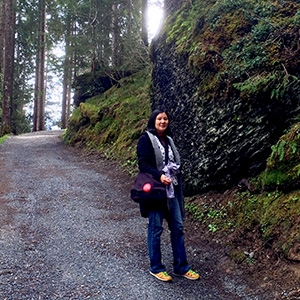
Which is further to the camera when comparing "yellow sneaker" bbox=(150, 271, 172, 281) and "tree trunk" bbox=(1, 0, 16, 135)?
"tree trunk" bbox=(1, 0, 16, 135)

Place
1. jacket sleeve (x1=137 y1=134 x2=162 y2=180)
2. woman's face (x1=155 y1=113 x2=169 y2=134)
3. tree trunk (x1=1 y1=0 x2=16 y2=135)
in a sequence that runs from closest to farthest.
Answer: jacket sleeve (x1=137 y1=134 x2=162 y2=180)
woman's face (x1=155 y1=113 x2=169 y2=134)
tree trunk (x1=1 y1=0 x2=16 y2=135)

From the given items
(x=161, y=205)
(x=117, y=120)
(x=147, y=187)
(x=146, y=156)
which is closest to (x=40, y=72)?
(x=117, y=120)

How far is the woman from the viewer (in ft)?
11.8

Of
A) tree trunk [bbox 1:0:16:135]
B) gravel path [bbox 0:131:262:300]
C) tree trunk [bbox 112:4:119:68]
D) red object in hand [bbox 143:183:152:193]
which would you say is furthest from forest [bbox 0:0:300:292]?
tree trunk [bbox 1:0:16:135]

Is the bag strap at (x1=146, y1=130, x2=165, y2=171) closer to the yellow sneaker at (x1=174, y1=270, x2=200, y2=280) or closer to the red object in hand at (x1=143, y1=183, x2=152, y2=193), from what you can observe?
the red object in hand at (x1=143, y1=183, x2=152, y2=193)

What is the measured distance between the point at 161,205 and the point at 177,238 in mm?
496

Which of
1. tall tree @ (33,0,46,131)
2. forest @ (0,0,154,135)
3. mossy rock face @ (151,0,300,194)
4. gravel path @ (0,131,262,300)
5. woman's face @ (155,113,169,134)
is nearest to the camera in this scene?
gravel path @ (0,131,262,300)

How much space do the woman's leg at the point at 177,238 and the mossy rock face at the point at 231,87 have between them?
6.70ft

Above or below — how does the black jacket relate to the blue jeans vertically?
above

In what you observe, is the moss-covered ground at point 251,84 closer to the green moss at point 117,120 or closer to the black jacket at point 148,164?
the black jacket at point 148,164

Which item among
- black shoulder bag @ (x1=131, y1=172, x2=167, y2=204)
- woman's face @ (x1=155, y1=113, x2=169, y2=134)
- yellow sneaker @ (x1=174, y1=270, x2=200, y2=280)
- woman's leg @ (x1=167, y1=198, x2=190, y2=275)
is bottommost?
yellow sneaker @ (x1=174, y1=270, x2=200, y2=280)

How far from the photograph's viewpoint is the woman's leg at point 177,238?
12.0 feet

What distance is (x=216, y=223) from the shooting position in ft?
16.3

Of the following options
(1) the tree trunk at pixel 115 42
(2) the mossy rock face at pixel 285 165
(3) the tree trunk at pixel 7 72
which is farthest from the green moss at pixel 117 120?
(2) the mossy rock face at pixel 285 165
